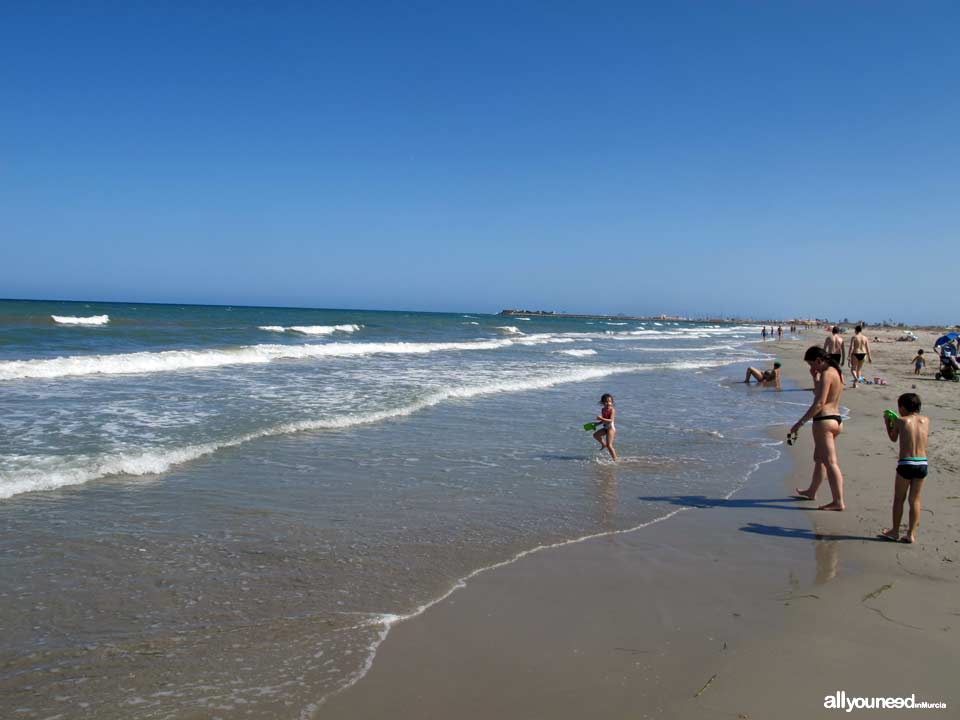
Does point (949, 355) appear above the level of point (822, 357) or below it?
below

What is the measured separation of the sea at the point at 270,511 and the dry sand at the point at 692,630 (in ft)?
1.21

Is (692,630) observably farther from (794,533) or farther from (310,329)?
(310,329)

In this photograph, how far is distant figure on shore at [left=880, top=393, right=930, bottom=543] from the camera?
575 cm

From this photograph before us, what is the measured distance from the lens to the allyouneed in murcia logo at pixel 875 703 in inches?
130

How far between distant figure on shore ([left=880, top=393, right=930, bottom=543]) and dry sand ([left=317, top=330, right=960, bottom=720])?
19cm

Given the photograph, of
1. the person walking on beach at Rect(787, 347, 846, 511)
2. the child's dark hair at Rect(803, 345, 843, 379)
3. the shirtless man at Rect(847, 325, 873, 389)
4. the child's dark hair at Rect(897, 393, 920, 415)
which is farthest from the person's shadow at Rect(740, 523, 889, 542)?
the shirtless man at Rect(847, 325, 873, 389)

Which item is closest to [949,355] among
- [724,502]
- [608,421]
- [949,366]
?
[949,366]

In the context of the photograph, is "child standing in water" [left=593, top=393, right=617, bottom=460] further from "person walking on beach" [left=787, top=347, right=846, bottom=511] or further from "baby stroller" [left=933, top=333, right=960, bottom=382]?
"baby stroller" [left=933, top=333, right=960, bottom=382]

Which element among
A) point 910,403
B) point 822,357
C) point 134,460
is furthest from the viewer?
point 134,460

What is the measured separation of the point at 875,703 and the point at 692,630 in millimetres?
1011

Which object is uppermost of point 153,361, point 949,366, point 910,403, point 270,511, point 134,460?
point 910,403

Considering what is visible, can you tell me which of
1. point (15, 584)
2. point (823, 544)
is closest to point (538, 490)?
point (823, 544)

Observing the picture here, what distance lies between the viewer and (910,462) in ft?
18.9

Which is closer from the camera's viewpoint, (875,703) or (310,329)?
(875,703)
